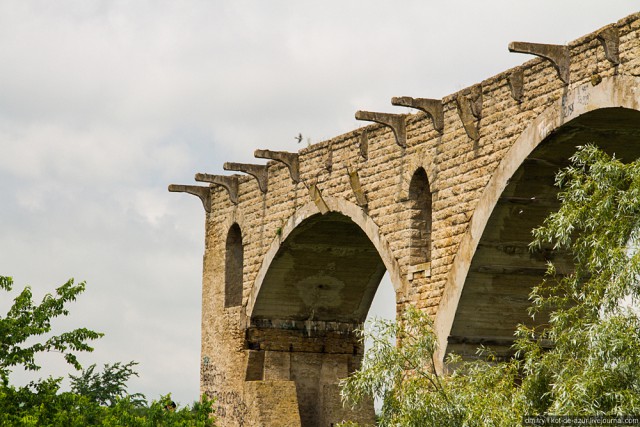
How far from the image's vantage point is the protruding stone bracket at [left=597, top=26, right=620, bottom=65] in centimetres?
1392

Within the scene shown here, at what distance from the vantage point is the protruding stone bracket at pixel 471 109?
16391 mm

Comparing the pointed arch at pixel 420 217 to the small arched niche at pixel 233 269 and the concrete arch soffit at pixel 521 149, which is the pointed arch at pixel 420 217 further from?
the small arched niche at pixel 233 269

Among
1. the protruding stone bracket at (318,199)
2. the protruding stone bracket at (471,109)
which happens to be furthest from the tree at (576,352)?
the protruding stone bracket at (318,199)

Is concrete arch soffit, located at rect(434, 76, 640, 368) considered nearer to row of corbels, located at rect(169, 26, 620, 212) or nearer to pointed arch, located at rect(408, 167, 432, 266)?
row of corbels, located at rect(169, 26, 620, 212)

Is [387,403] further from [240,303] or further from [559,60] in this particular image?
[240,303]

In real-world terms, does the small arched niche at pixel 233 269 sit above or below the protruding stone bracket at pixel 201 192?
below

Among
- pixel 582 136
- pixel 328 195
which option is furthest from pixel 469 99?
pixel 328 195

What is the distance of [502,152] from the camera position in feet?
51.8

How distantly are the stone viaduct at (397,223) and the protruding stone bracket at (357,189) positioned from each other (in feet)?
0.07

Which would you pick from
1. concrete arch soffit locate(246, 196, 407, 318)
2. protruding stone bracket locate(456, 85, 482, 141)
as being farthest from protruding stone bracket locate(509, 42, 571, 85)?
concrete arch soffit locate(246, 196, 407, 318)

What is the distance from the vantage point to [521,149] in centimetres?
1534

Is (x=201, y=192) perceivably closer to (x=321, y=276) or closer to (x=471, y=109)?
(x=321, y=276)

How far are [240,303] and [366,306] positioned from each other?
83.9 inches

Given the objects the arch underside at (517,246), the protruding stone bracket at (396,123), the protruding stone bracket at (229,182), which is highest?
the protruding stone bracket at (229,182)
